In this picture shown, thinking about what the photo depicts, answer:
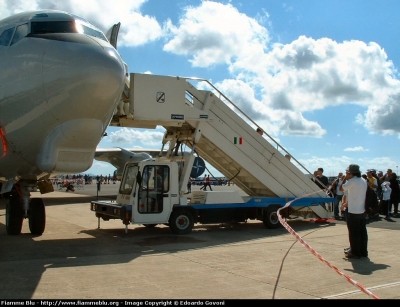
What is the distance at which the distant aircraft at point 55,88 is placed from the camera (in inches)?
330

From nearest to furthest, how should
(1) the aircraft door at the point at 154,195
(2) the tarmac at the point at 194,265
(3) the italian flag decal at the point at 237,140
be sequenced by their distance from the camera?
(2) the tarmac at the point at 194,265
(1) the aircraft door at the point at 154,195
(3) the italian flag decal at the point at 237,140

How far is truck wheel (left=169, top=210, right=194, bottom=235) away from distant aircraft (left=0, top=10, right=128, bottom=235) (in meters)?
3.40

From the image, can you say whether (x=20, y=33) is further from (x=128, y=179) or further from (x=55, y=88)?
(x=128, y=179)

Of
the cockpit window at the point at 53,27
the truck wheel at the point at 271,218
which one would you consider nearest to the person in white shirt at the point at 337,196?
the truck wheel at the point at 271,218

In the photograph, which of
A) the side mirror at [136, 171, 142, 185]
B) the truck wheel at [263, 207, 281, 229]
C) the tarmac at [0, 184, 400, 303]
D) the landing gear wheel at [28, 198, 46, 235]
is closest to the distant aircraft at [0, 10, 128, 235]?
the tarmac at [0, 184, 400, 303]

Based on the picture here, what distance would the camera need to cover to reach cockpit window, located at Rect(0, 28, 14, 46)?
A: 30.1 feet

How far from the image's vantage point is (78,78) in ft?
27.2

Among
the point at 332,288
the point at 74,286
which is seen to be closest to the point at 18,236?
the point at 74,286

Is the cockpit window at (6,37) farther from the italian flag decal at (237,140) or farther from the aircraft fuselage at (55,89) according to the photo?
the italian flag decal at (237,140)

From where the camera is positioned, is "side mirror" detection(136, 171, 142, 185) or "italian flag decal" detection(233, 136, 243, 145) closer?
"side mirror" detection(136, 171, 142, 185)

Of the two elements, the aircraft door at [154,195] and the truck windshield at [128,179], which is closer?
the aircraft door at [154,195]

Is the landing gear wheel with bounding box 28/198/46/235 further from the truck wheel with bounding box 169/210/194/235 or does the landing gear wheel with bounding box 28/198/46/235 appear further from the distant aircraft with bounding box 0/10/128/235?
the truck wheel with bounding box 169/210/194/235

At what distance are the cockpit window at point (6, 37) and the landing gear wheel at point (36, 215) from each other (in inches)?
167

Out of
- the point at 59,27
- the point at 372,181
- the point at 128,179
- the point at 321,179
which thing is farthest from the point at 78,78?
the point at 372,181
